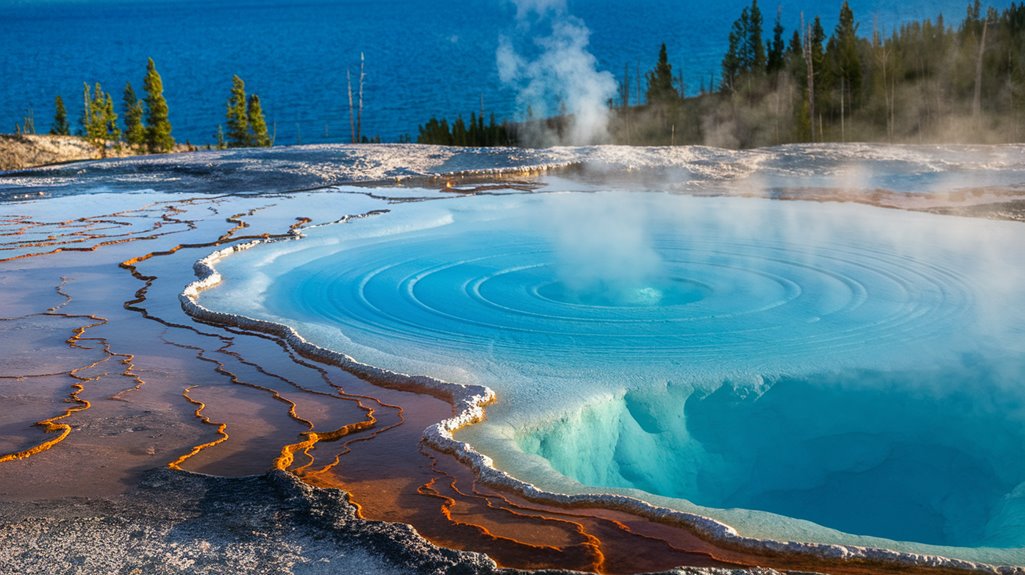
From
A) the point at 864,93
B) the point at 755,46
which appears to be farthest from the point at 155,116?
the point at 864,93

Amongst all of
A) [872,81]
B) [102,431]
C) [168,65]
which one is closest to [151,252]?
[102,431]

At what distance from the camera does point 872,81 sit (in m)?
42.5

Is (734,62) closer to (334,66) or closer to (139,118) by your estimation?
(139,118)

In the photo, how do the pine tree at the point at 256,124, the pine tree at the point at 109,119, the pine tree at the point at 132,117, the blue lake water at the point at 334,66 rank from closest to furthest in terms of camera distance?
1. the pine tree at the point at 109,119
2. the pine tree at the point at 132,117
3. the pine tree at the point at 256,124
4. the blue lake water at the point at 334,66

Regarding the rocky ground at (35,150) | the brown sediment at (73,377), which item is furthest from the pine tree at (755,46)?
the brown sediment at (73,377)

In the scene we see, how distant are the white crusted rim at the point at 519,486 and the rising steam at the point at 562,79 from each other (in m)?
45.5

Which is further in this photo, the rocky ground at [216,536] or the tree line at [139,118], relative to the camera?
the tree line at [139,118]

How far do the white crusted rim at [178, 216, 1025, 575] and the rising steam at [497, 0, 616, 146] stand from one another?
45457mm

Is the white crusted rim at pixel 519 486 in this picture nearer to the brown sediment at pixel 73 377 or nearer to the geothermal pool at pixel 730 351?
the geothermal pool at pixel 730 351

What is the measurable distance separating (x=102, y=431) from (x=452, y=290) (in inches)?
130

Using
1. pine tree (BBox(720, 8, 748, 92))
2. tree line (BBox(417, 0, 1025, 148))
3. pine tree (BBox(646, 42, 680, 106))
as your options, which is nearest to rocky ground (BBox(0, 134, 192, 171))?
tree line (BBox(417, 0, 1025, 148))

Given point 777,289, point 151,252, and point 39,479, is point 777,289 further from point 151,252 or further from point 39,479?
point 151,252

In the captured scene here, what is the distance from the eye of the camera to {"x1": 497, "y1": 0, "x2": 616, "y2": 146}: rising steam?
178ft

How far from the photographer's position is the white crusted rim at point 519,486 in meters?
3.03
